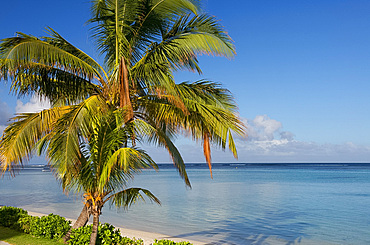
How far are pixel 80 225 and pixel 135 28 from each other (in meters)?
4.54

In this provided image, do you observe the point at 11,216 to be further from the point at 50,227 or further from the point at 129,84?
the point at 129,84

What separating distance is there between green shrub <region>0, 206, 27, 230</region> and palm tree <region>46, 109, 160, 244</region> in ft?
12.6

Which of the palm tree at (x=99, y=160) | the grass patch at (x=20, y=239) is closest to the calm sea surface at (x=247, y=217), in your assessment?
the grass patch at (x=20, y=239)

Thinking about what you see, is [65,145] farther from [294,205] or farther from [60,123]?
[294,205]

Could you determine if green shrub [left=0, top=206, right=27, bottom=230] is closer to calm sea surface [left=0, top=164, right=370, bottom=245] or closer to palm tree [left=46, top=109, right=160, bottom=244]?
palm tree [left=46, top=109, right=160, bottom=244]

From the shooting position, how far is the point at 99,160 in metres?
6.84

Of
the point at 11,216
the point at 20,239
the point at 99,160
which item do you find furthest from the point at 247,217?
the point at 99,160

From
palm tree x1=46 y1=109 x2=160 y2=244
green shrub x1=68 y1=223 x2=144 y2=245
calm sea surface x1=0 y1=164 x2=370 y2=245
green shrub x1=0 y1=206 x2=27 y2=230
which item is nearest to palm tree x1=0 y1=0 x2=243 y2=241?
palm tree x1=46 y1=109 x2=160 y2=244

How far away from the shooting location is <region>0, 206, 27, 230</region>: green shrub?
10219 millimetres

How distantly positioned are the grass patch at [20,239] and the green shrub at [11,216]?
0.81 ft

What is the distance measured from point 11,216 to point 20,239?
5.51 ft

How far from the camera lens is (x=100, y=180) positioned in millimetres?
6441

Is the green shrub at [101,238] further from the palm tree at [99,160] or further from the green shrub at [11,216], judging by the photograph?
the green shrub at [11,216]

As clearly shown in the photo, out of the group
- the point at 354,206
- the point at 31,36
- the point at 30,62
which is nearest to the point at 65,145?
the point at 30,62
